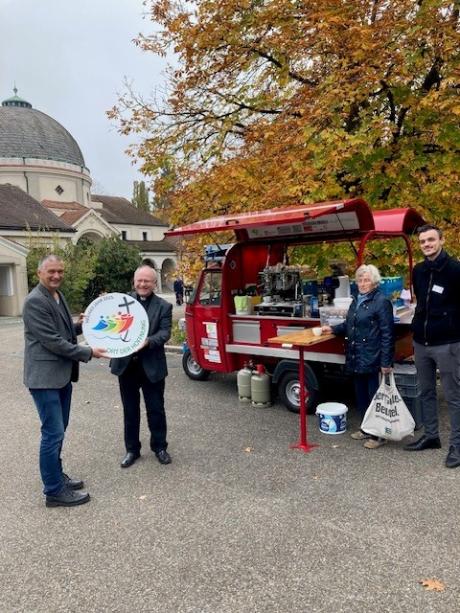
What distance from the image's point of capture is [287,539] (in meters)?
3.68

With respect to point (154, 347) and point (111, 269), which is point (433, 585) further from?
point (111, 269)

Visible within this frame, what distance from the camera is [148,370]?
493 centimetres

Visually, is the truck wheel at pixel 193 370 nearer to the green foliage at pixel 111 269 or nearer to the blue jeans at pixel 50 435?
the blue jeans at pixel 50 435

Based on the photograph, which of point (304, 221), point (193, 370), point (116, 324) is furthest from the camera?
point (193, 370)

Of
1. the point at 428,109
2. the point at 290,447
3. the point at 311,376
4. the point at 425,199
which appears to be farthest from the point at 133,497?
the point at 428,109

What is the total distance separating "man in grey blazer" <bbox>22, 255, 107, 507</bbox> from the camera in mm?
4191

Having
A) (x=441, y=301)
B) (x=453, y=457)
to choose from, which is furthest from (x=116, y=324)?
(x=453, y=457)

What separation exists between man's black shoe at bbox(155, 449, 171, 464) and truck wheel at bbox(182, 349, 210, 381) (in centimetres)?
354

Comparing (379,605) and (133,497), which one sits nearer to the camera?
(379,605)

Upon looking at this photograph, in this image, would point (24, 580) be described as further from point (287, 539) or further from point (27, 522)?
point (287, 539)

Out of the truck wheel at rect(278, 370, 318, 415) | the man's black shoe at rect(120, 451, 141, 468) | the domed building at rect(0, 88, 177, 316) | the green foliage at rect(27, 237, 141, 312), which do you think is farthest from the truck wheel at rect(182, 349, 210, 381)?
the domed building at rect(0, 88, 177, 316)

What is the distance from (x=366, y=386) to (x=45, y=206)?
4266 centimetres

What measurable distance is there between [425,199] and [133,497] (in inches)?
253

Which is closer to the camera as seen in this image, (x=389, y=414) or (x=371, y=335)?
(x=389, y=414)
